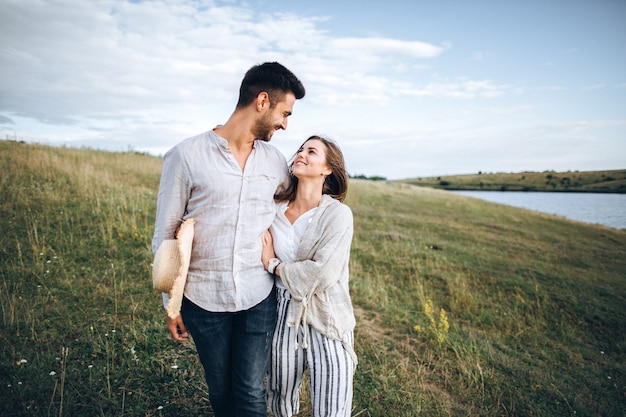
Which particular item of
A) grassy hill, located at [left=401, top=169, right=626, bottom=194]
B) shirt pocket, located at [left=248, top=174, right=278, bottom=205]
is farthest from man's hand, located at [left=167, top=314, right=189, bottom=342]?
grassy hill, located at [left=401, top=169, right=626, bottom=194]

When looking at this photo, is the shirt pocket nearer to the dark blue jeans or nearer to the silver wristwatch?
the silver wristwatch

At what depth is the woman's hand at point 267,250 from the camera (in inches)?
93.7

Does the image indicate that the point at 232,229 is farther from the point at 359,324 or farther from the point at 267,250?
the point at 359,324

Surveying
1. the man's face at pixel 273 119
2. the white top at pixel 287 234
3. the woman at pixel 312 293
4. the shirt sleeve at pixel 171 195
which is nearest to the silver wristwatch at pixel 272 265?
the woman at pixel 312 293

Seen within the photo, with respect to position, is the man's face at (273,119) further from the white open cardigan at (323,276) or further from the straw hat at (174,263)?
the straw hat at (174,263)

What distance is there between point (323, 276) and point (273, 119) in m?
1.06

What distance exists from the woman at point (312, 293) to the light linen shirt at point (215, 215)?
230mm

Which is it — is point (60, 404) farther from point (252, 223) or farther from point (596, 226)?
point (596, 226)

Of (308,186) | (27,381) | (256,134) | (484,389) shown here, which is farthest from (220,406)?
(484,389)

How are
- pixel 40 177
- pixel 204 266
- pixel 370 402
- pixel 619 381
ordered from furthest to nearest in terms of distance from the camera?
pixel 40 177 → pixel 619 381 → pixel 370 402 → pixel 204 266

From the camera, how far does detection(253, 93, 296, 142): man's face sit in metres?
2.29

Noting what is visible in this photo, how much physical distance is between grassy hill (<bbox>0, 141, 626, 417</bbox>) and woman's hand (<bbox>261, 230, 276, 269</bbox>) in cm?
173

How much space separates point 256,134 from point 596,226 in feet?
83.6

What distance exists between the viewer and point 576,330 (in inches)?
260
